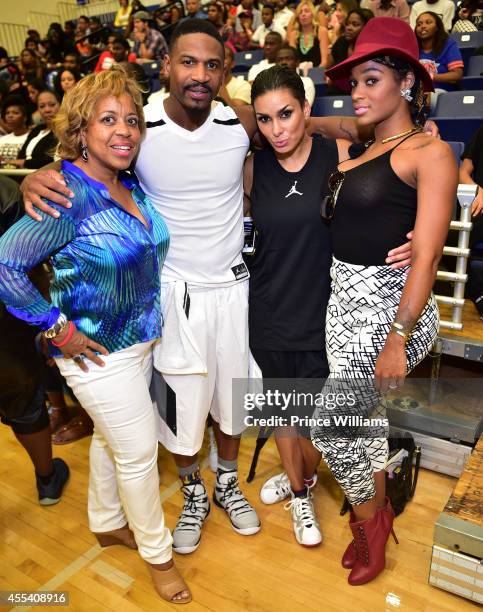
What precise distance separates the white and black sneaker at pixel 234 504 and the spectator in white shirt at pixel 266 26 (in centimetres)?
680

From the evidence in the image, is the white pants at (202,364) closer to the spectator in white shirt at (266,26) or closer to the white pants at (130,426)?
the white pants at (130,426)

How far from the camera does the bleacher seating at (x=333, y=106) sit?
4.57m

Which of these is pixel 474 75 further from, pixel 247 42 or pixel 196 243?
pixel 196 243

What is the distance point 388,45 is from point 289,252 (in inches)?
28.3

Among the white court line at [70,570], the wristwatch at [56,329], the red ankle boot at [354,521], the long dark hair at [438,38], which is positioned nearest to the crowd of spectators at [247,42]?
the long dark hair at [438,38]

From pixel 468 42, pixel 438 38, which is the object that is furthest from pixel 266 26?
pixel 438 38

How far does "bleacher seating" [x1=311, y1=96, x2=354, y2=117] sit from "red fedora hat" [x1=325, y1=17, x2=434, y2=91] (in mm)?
2994

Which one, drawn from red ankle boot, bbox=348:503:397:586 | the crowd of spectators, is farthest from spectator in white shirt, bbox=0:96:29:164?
red ankle boot, bbox=348:503:397:586

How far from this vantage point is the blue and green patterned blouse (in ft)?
4.87

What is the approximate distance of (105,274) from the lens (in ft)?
5.15

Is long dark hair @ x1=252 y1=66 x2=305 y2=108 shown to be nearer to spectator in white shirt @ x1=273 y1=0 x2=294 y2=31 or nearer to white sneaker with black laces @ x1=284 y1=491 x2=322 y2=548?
white sneaker with black laces @ x1=284 y1=491 x2=322 y2=548

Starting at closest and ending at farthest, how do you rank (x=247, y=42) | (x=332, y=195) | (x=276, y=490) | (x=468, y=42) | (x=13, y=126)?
(x=332, y=195)
(x=276, y=490)
(x=13, y=126)
(x=468, y=42)
(x=247, y=42)

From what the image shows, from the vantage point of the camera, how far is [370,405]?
1.83 meters

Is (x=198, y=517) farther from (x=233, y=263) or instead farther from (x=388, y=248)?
(x=388, y=248)
